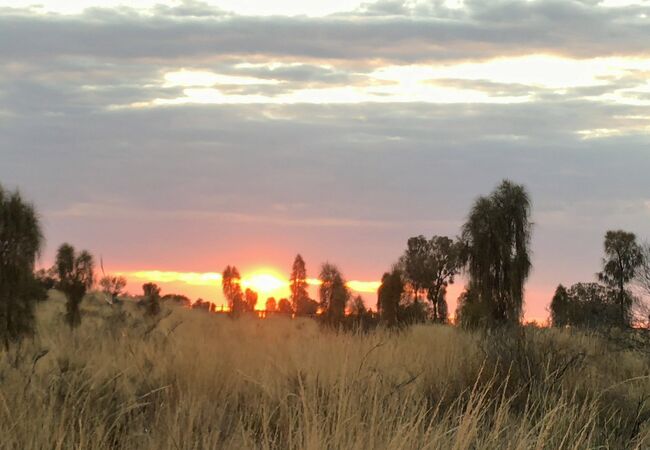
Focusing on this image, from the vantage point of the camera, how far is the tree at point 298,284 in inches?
2068

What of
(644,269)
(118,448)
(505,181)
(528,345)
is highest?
(505,181)

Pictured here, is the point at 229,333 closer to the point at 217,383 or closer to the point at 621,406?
the point at 217,383

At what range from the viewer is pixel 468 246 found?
40.1 meters

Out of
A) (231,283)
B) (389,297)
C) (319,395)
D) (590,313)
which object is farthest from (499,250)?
(319,395)

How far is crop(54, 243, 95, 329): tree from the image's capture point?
35562 millimetres

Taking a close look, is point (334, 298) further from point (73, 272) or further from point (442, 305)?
point (442, 305)

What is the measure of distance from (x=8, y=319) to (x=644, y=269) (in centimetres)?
1651

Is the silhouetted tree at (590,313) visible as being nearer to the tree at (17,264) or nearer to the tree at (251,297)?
the tree at (17,264)

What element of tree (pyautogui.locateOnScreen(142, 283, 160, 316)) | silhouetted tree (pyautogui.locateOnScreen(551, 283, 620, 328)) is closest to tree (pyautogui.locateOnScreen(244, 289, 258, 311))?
silhouetted tree (pyautogui.locateOnScreen(551, 283, 620, 328))

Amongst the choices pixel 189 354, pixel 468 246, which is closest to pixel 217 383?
pixel 189 354

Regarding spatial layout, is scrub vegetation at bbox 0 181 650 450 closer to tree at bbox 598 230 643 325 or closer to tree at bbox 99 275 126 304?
tree at bbox 99 275 126 304

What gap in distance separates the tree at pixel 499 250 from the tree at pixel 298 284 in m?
14.7

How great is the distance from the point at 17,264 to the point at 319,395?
1536 cm

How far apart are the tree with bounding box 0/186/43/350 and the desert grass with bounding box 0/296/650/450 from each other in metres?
6.52
